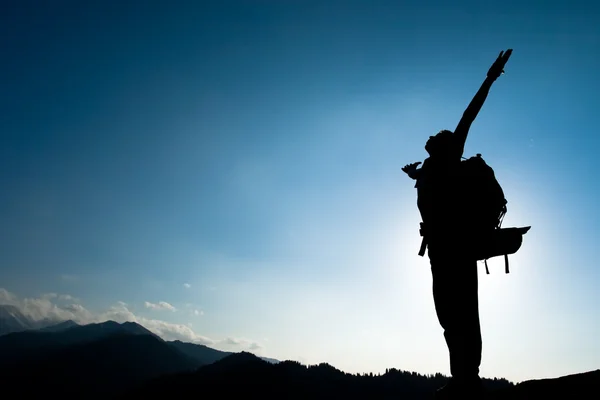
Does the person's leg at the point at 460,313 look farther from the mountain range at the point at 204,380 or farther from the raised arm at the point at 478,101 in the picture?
the mountain range at the point at 204,380

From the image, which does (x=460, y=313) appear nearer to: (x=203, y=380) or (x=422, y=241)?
(x=422, y=241)

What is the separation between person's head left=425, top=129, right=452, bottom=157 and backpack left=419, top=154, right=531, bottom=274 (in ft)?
1.83

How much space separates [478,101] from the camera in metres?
5.09

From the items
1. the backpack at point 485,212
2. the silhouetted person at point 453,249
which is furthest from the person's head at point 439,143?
the backpack at point 485,212

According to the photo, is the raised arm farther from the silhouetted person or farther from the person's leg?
the person's leg

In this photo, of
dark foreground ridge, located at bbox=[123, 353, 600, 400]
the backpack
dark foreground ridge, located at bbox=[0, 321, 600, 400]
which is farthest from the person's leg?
dark foreground ridge, located at bbox=[123, 353, 600, 400]

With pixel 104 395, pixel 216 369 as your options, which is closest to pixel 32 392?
pixel 104 395

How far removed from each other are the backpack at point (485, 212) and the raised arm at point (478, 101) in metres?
0.54

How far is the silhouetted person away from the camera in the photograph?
14.7 feet

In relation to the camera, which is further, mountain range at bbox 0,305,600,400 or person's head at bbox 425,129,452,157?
mountain range at bbox 0,305,600,400

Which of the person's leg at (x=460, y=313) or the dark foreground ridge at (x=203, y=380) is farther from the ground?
the person's leg at (x=460, y=313)

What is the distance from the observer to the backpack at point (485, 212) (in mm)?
4832

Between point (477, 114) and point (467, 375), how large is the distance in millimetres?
3598

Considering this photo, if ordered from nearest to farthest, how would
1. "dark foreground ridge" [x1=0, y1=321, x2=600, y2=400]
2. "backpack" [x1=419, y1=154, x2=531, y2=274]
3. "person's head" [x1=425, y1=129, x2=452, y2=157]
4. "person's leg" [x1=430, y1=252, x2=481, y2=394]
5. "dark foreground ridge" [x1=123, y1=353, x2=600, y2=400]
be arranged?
"person's leg" [x1=430, y1=252, x2=481, y2=394], "backpack" [x1=419, y1=154, x2=531, y2=274], "person's head" [x1=425, y1=129, x2=452, y2=157], "dark foreground ridge" [x1=123, y1=353, x2=600, y2=400], "dark foreground ridge" [x1=0, y1=321, x2=600, y2=400]
